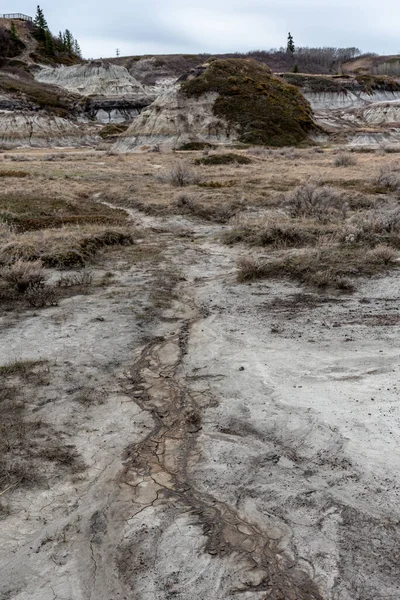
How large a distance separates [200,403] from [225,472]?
142 centimetres

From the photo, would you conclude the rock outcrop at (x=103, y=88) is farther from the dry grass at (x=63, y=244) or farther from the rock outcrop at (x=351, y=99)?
the dry grass at (x=63, y=244)

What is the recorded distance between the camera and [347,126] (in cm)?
7144

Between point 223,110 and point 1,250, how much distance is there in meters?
46.6

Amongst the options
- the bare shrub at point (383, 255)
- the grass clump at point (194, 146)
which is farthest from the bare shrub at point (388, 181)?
the grass clump at point (194, 146)

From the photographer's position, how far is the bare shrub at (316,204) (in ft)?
55.8

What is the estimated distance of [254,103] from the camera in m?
55.5

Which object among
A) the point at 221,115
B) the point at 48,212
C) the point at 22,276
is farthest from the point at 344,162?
the point at 22,276

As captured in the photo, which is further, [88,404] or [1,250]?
[1,250]

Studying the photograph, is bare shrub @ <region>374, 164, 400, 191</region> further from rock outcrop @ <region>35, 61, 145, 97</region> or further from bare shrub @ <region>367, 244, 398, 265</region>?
rock outcrop @ <region>35, 61, 145, 97</region>

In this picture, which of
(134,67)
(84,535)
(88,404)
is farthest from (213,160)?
(134,67)

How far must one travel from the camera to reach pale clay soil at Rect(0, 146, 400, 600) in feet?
13.0

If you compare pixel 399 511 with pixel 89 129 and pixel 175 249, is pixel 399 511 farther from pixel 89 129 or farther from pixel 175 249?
pixel 89 129

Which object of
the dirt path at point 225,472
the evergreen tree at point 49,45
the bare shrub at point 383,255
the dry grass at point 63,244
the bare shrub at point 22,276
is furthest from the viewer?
the evergreen tree at point 49,45

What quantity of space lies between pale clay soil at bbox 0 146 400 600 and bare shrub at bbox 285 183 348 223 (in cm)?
688
